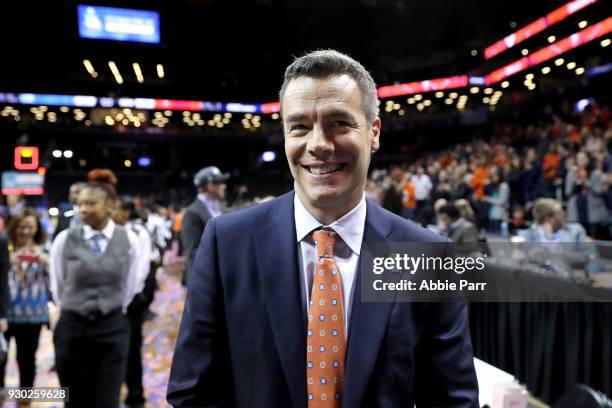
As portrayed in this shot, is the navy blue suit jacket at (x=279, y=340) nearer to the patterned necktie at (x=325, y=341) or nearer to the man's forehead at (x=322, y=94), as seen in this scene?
the patterned necktie at (x=325, y=341)

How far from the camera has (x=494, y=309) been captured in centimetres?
364

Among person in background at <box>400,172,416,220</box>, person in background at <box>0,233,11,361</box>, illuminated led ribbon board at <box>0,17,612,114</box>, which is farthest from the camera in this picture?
person in background at <box>400,172,416,220</box>

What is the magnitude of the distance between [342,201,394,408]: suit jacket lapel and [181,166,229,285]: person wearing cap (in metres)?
2.99

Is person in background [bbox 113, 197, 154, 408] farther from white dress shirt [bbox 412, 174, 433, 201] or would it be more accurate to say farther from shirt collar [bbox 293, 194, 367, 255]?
white dress shirt [bbox 412, 174, 433, 201]

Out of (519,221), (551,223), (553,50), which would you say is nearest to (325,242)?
(551,223)

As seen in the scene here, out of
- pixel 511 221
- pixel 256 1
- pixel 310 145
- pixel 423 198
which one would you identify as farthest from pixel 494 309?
pixel 256 1

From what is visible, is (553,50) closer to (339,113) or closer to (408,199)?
(408,199)

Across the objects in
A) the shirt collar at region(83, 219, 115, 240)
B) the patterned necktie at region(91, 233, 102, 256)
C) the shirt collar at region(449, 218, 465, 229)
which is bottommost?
the patterned necktie at region(91, 233, 102, 256)

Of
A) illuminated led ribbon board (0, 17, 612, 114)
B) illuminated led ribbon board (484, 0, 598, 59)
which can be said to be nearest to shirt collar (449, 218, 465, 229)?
illuminated led ribbon board (0, 17, 612, 114)

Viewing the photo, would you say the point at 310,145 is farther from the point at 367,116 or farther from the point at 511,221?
the point at 511,221

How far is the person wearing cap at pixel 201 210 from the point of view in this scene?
403 cm

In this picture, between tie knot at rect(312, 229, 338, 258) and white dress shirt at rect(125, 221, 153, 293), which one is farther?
white dress shirt at rect(125, 221, 153, 293)

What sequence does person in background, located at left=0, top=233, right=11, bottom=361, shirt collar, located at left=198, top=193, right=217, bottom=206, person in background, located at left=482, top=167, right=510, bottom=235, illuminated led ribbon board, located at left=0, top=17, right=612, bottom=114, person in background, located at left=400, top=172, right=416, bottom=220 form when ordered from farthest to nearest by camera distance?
person in background, located at left=400, top=172, right=416, bottom=220 → illuminated led ribbon board, located at left=0, top=17, right=612, bottom=114 → person in background, located at left=482, top=167, right=510, bottom=235 → shirt collar, located at left=198, top=193, right=217, bottom=206 → person in background, located at left=0, top=233, right=11, bottom=361

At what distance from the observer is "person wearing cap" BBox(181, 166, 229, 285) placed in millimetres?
4031
